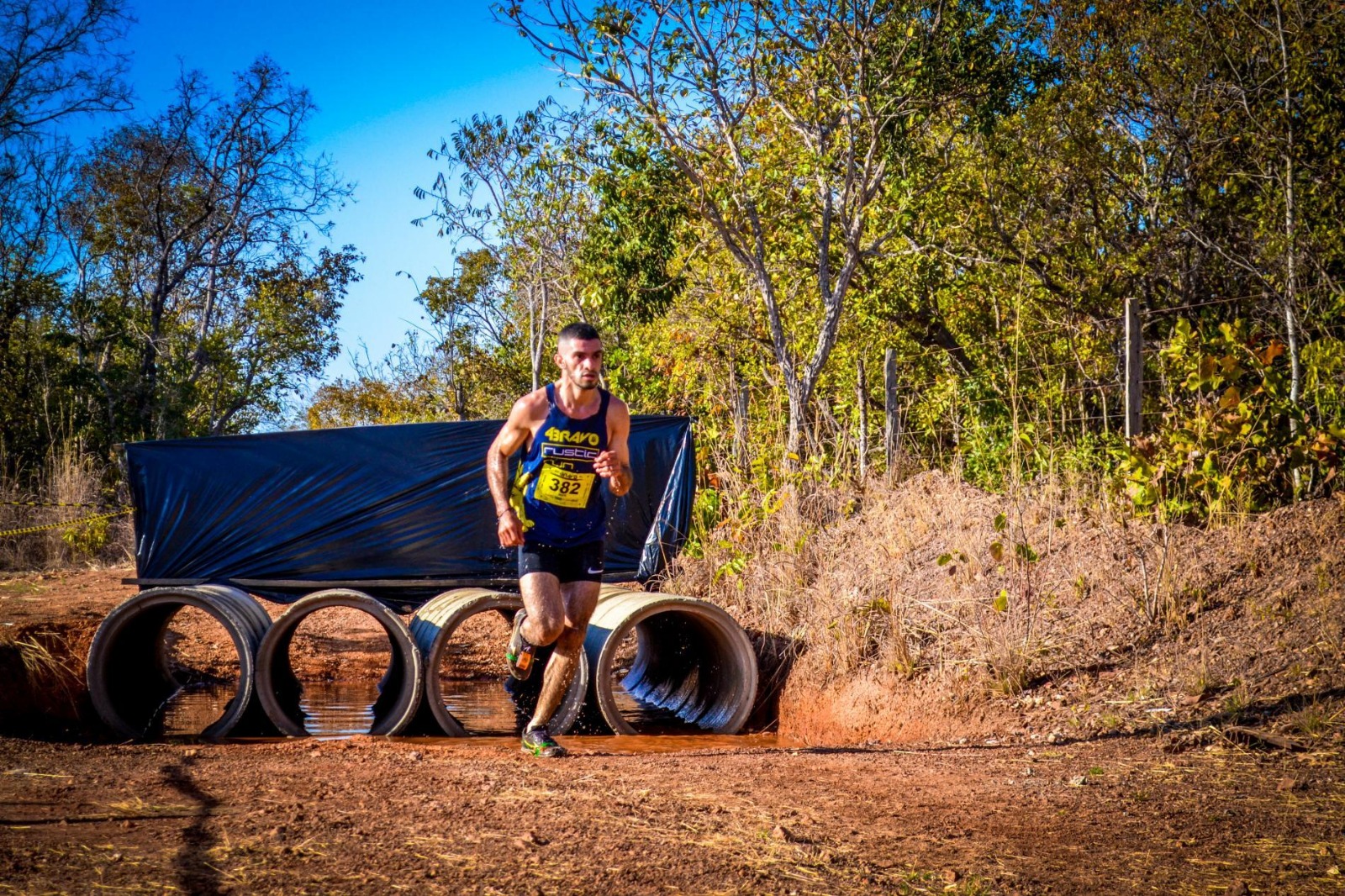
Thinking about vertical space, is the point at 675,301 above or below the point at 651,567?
above

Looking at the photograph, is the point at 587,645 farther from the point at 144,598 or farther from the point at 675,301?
the point at 675,301

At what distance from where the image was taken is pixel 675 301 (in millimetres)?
15828

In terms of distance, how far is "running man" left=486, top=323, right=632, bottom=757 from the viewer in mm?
5551

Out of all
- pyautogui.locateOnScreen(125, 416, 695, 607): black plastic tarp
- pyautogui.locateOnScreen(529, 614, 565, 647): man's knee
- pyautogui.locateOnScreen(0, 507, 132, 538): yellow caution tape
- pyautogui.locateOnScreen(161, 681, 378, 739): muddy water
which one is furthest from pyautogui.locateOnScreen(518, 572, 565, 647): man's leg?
pyautogui.locateOnScreen(0, 507, 132, 538): yellow caution tape

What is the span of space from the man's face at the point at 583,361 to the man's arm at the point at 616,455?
0.72 feet

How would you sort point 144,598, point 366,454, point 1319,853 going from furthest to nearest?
point 366,454 < point 144,598 < point 1319,853

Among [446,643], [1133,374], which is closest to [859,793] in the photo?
[446,643]

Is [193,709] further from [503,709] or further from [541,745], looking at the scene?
[541,745]

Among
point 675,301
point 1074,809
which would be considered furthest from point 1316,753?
point 675,301

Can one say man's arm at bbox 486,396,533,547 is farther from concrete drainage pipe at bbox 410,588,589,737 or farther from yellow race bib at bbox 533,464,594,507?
Result: concrete drainage pipe at bbox 410,588,589,737

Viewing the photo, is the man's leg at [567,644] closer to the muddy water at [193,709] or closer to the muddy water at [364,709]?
the muddy water at [364,709]

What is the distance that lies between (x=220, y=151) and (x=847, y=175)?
17711mm

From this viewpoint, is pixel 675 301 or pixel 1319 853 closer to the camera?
pixel 1319 853

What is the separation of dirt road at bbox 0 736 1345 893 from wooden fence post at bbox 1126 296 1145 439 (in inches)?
131
